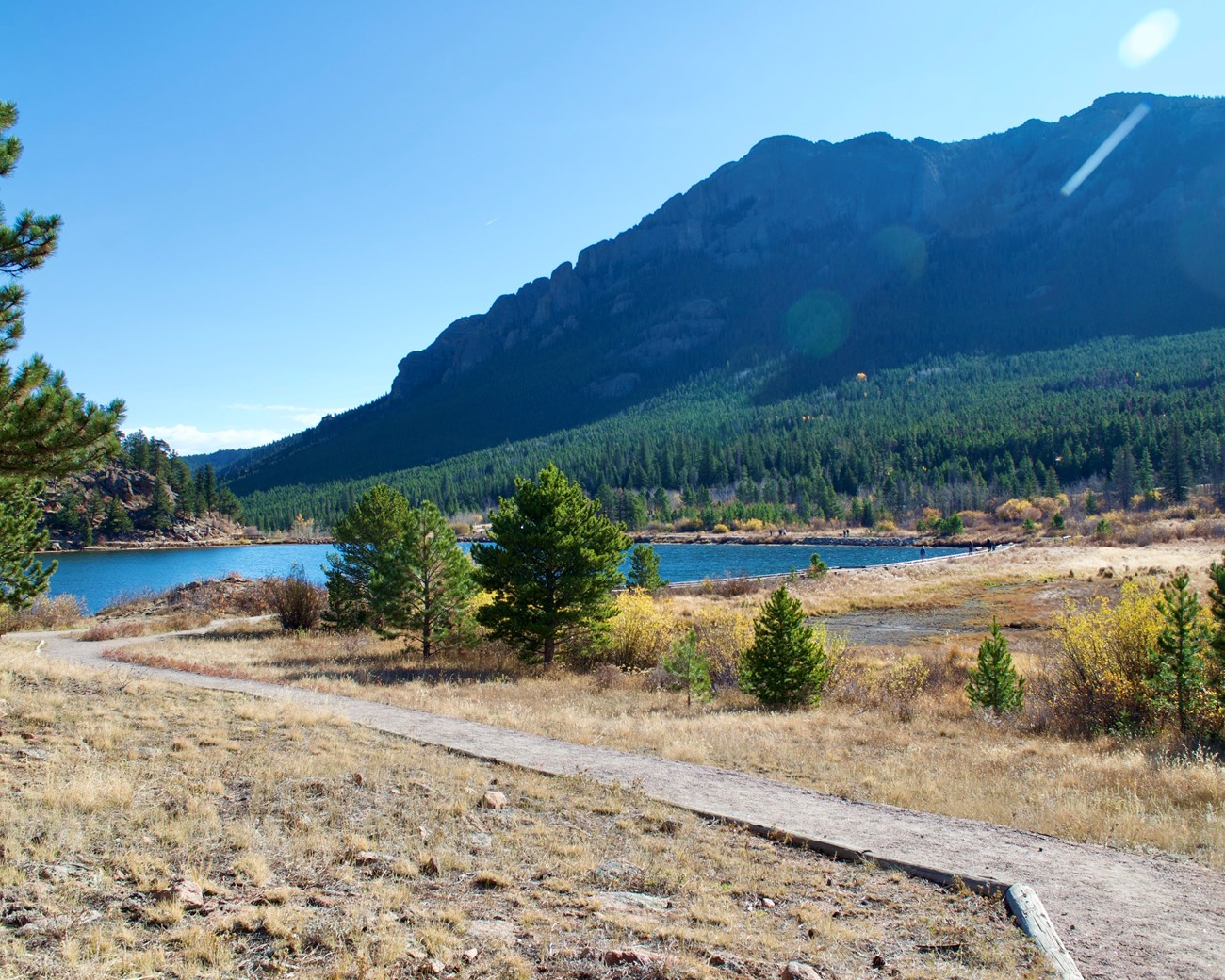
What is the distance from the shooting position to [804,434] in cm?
16125

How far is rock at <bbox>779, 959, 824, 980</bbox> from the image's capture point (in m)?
4.95

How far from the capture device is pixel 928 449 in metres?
138

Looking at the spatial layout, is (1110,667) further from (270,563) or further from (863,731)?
(270,563)

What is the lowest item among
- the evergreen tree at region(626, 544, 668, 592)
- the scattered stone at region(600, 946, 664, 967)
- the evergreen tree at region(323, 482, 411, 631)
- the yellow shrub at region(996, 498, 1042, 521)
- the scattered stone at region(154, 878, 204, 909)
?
the yellow shrub at region(996, 498, 1042, 521)

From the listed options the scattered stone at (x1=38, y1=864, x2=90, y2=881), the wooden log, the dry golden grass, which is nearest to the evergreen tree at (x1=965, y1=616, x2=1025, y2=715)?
the dry golden grass

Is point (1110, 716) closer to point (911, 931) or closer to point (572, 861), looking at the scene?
point (911, 931)

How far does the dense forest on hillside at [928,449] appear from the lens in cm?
11619

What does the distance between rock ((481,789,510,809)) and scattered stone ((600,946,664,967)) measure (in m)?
3.59

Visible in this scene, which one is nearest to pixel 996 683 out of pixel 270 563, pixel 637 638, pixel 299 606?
pixel 637 638

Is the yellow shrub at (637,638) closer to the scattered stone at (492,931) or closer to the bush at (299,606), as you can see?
the bush at (299,606)

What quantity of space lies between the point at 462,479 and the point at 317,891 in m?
183

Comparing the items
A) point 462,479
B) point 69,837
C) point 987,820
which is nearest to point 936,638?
point 987,820

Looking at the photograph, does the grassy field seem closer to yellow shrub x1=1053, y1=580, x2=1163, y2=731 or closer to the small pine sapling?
the small pine sapling

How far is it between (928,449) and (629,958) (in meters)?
144
